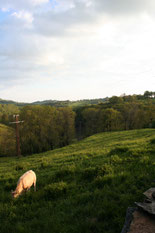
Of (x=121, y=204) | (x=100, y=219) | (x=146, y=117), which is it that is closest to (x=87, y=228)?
(x=100, y=219)

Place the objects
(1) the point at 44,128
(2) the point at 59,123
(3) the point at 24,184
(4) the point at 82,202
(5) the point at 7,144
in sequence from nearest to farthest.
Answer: (4) the point at 82,202, (3) the point at 24,184, (5) the point at 7,144, (1) the point at 44,128, (2) the point at 59,123

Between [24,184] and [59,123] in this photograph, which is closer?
[24,184]

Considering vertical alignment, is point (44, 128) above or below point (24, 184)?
below

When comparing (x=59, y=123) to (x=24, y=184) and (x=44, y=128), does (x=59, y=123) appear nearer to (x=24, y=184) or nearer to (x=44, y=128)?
(x=44, y=128)

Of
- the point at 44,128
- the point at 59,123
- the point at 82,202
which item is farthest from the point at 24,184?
the point at 59,123

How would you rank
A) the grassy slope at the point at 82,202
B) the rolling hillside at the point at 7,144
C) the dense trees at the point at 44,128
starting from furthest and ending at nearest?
1. the dense trees at the point at 44,128
2. the rolling hillside at the point at 7,144
3. the grassy slope at the point at 82,202

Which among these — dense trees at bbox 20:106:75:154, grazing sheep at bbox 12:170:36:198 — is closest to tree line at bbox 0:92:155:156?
dense trees at bbox 20:106:75:154

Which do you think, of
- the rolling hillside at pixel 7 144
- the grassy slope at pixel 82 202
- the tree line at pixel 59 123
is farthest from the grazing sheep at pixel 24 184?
the rolling hillside at pixel 7 144

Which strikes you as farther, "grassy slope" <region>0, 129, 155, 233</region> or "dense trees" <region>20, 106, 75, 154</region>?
"dense trees" <region>20, 106, 75, 154</region>

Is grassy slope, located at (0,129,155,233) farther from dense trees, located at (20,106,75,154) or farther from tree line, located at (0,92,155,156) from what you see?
tree line, located at (0,92,155,156)

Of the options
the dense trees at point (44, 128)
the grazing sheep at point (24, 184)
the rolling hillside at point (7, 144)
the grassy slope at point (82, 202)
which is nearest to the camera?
the grassy slope at point (82, 202)

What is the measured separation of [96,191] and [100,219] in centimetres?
147

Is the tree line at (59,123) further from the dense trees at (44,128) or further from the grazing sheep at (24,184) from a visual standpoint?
the grazing sheep at (24,184)

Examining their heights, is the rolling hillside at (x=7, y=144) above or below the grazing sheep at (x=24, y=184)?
below
